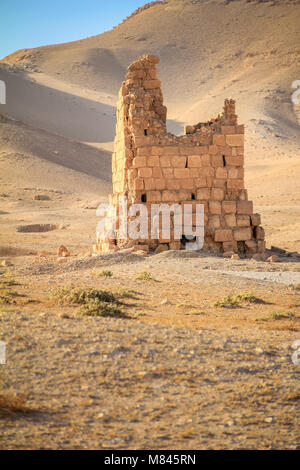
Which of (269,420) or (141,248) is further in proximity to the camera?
(141,248)

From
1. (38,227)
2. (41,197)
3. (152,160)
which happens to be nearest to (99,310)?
(152,160)

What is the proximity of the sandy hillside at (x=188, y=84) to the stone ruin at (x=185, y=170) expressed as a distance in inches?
155

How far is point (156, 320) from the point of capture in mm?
6277

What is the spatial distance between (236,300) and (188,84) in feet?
252

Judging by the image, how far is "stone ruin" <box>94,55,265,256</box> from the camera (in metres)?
12.1

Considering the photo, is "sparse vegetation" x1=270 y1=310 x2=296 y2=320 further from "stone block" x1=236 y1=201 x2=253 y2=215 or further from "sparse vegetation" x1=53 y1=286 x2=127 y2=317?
"stone block" x1=236 y1=201 x2=253 y2=215

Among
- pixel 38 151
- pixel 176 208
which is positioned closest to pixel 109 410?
pixel 176 208

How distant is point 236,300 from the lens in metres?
7.79

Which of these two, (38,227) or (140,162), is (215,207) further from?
(38,227)

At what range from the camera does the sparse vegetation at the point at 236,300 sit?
24.8 feet

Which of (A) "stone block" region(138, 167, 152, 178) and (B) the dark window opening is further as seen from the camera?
(B) the dark window opening

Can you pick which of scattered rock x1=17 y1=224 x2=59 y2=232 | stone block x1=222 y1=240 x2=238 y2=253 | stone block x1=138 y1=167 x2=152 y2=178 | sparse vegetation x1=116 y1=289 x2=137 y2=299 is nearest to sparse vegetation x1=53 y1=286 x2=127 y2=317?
sparse vegetation x1=116 y1=289 x2=137 y2=299

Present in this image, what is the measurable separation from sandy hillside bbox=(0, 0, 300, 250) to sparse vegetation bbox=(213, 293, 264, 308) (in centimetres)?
803
